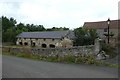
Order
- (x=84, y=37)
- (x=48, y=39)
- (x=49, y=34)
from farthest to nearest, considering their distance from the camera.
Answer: (x=49, y=34) < (x=48, y=39) < (x=84, y=37)

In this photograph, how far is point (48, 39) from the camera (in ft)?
185

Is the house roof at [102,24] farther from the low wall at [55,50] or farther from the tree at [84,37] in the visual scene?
the low wall at [55,50]

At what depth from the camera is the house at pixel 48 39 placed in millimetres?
51831

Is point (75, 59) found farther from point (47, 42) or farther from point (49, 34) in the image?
point (49, 34)

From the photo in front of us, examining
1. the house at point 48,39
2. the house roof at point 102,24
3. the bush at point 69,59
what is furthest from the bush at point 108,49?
the house roof at point 102,24

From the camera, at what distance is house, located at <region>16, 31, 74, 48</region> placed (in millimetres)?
51831

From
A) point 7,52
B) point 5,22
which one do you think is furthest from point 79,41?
point 5,22

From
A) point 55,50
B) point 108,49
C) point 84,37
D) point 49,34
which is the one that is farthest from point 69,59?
point 49,34

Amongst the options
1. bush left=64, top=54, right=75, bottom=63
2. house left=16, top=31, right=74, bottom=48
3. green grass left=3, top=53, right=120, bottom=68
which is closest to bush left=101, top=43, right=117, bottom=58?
green grass left=3, top=53, right=120, bottom=68

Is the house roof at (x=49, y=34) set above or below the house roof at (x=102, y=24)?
below

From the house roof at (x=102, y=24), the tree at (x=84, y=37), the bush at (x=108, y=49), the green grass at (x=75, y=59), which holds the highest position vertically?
the house roof at (x=102, y=24)

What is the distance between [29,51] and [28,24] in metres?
71.4

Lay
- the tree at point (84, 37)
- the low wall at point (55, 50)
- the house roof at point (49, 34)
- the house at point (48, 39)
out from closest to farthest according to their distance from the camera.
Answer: the low wall at point (55, 50) < the tree at point (84, 37) < the house at point (48, 39) < the house roof at point (49, 34)

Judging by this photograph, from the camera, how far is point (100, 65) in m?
15.8
